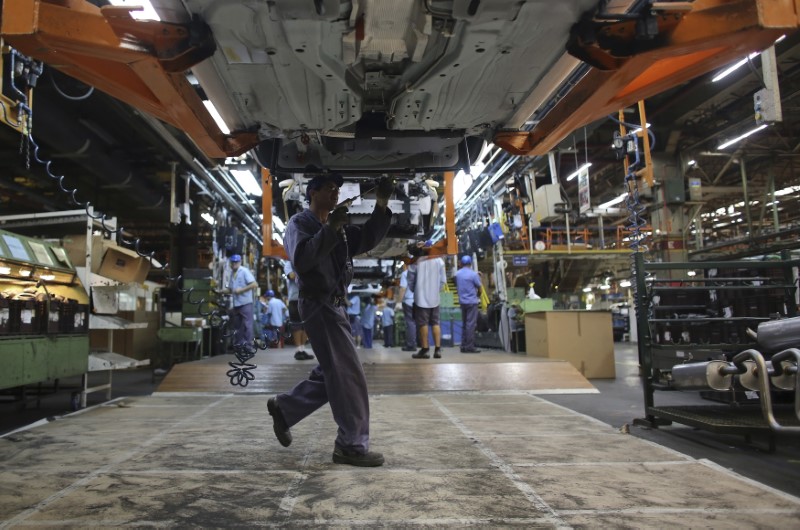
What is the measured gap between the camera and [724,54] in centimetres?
186

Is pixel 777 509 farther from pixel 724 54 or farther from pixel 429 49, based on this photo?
pixel 429 49

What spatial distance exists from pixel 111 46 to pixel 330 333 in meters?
1.56

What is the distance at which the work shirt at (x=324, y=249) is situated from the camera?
246 centimetres

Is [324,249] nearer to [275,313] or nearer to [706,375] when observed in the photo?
[706,375]

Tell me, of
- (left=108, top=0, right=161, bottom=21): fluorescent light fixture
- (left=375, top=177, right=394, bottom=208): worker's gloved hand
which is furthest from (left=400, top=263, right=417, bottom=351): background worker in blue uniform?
(left=108, top=0, right=161, bottom=21): fluorescent light fixture

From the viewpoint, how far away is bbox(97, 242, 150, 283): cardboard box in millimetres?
5523

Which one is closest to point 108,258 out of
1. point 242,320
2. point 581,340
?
point 242,320

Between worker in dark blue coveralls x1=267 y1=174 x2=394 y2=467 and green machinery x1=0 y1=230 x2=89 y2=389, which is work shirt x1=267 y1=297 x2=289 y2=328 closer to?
green machinery x1=0 y1=230 x2=89 y2=389

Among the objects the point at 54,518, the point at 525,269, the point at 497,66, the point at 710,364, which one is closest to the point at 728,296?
the point at 710,364

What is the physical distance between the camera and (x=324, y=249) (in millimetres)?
2451

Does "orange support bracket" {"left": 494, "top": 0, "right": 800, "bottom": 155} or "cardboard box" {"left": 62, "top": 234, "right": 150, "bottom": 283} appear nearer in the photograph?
"orange support bracket" {"left": 494, "top": 0, "right": 800, "bottom": 155}

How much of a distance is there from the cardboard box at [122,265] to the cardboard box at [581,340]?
5454 millimetres

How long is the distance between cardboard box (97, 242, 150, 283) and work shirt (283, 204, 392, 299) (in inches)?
151

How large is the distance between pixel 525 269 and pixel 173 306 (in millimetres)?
12004
